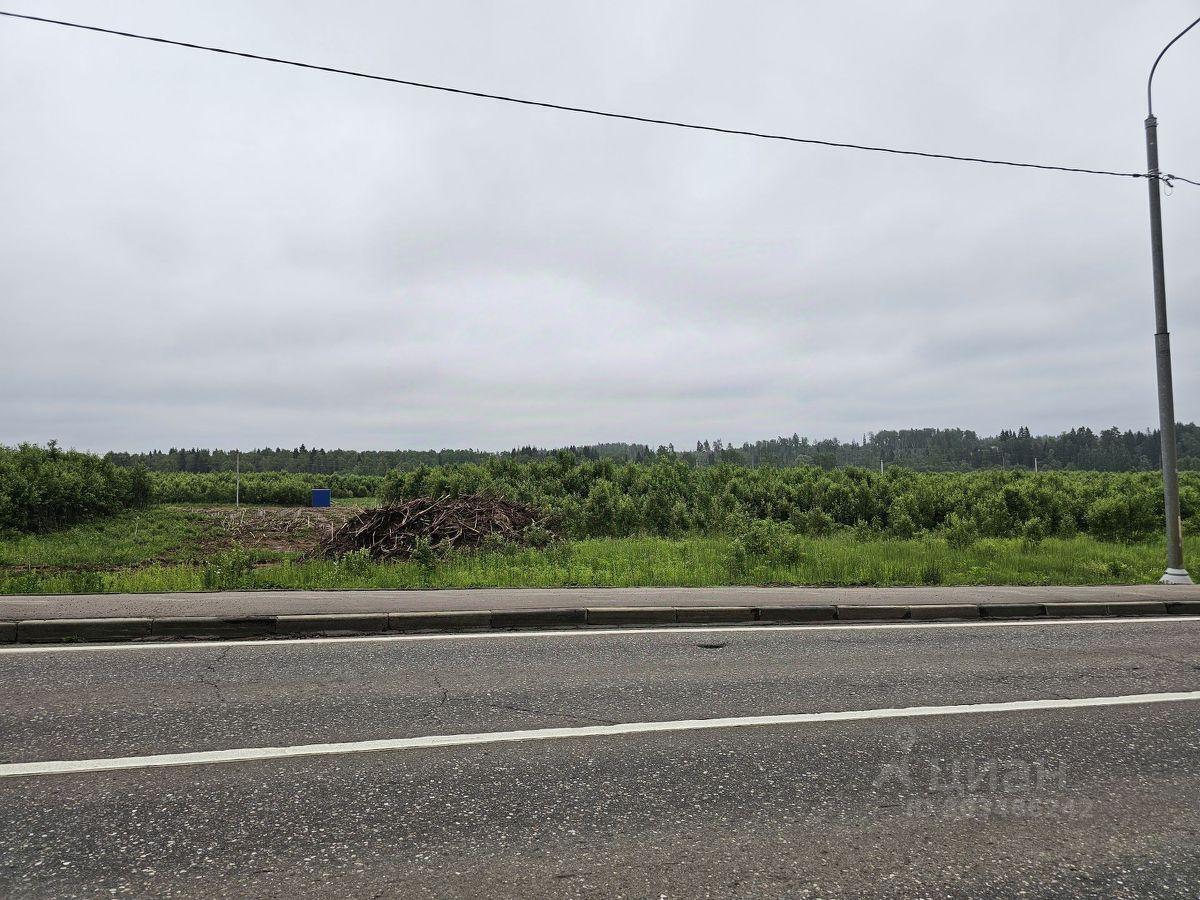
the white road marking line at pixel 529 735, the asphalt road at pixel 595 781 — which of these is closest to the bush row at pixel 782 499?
the white road marking line at pixel 529 735

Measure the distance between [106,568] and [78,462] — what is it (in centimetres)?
1630

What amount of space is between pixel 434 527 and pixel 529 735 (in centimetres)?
1370

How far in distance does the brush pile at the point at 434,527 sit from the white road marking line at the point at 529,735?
38.7ft

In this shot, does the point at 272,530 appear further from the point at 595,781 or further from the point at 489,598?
the point at 595,781

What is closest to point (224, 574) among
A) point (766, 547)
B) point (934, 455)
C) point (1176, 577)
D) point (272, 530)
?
point (766, 547)

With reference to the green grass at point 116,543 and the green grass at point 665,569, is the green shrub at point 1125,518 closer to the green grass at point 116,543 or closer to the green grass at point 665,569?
the green grass at point 665,569

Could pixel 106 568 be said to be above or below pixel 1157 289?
below

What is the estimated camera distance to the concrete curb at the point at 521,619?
7484mm

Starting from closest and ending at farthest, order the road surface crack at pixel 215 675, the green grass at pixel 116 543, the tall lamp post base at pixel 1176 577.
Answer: the road surface crack at pixel 215 675, the tall lamp post base at pixel 1176 577, the green grass at pixel 116 543

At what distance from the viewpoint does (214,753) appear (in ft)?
14.1

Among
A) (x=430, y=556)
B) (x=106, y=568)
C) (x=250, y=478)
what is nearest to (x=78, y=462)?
(x=106, y=568)

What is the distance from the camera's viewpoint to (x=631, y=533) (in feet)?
Answer: 70.4

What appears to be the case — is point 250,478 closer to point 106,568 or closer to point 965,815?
point 106,568

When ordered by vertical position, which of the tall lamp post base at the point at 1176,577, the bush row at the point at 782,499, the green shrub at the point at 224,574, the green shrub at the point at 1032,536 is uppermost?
the bush row at the point at 782,499
